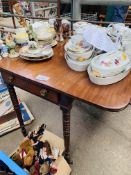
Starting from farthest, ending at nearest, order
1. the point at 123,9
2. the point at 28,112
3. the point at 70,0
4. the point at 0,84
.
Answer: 1. the point at 123,9
2. the point at 28,112
3. the point at 0,84
4. the point at 70,0

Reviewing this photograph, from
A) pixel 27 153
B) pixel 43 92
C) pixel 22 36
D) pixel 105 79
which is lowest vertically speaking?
pixel 27 153

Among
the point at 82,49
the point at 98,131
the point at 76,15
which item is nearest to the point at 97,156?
the point at 98,131

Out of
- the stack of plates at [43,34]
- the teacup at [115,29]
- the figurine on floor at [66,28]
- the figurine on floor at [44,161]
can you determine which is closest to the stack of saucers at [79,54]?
the teacup at [115,29]

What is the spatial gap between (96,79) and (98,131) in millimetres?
838

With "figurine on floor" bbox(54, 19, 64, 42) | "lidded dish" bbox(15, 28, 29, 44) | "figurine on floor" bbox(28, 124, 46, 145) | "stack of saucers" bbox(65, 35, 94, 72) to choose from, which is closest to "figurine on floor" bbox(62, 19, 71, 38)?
"figurine on floor" bbox(54, 19, 64, 42)

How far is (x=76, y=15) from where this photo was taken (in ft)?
4.64

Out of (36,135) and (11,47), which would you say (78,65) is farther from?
(36,135)

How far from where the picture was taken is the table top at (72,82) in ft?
2.38

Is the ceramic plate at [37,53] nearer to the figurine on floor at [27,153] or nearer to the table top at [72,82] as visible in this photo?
the table top at [72,82]

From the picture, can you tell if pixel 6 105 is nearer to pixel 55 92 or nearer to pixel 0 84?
pixel 0 84

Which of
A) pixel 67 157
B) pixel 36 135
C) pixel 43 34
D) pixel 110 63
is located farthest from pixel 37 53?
pixel 67 157

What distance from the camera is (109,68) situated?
77 cm

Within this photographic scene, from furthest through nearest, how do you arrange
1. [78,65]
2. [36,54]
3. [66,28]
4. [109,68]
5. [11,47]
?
[66,28]
[11,47]
[36,54]
[78,65]
[109,68]

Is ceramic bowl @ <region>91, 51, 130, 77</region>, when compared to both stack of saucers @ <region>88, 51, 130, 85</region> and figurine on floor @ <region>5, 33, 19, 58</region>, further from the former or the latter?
figurine on floor @ <region>5, 33, 19, 58</region>
